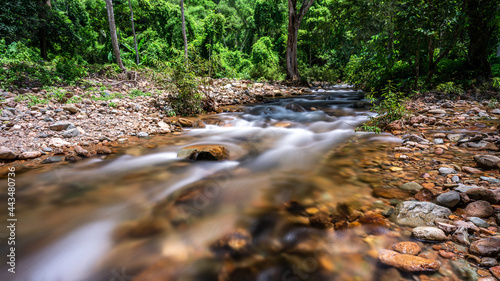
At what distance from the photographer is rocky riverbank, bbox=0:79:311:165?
353 cm

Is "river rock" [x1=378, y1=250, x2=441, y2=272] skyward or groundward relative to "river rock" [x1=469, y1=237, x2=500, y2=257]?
groundward

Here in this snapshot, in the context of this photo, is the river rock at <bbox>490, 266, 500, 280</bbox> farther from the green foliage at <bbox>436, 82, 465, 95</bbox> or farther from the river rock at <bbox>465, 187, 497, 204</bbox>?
the green foliage at <bbox>436, 82, 465, 95</bbox>

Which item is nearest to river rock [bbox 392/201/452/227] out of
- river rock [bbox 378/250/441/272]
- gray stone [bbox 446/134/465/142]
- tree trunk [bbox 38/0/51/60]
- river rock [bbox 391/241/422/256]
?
river rock [bbox 391/241/422/256]

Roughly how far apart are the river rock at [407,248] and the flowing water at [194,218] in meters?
0.07

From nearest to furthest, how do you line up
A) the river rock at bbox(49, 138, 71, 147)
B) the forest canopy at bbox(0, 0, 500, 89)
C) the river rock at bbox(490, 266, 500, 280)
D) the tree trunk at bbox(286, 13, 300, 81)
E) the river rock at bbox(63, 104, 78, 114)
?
the river rock at bbox(490, 266, 500, 280) < the river rock at bbox(49, 138, 71, 147) < the river rock at bbox(63, 104, 78, 114) < the forest canopy at bbox(0, 0, 500, 89) < the tree trunk at bbox(286, 13, 300, 81)

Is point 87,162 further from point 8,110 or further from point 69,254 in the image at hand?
point 8,110

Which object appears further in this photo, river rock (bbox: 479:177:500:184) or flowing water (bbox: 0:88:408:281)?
river rock (bbox: 479:177:500:184)

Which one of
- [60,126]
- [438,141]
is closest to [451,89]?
[438,141]

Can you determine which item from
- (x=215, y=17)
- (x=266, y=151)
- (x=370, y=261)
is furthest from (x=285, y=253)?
(x=215, y=17)

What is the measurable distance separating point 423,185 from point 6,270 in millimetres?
3527

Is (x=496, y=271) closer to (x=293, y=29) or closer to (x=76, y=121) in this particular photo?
(x=76, y=121)

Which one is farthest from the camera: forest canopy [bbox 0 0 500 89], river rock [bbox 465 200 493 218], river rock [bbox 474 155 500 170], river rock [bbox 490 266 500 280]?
forest canopy [bbox 0 0 500 89]

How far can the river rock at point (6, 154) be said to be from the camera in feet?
10.2

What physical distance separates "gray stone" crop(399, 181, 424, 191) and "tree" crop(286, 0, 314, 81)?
491 inches
